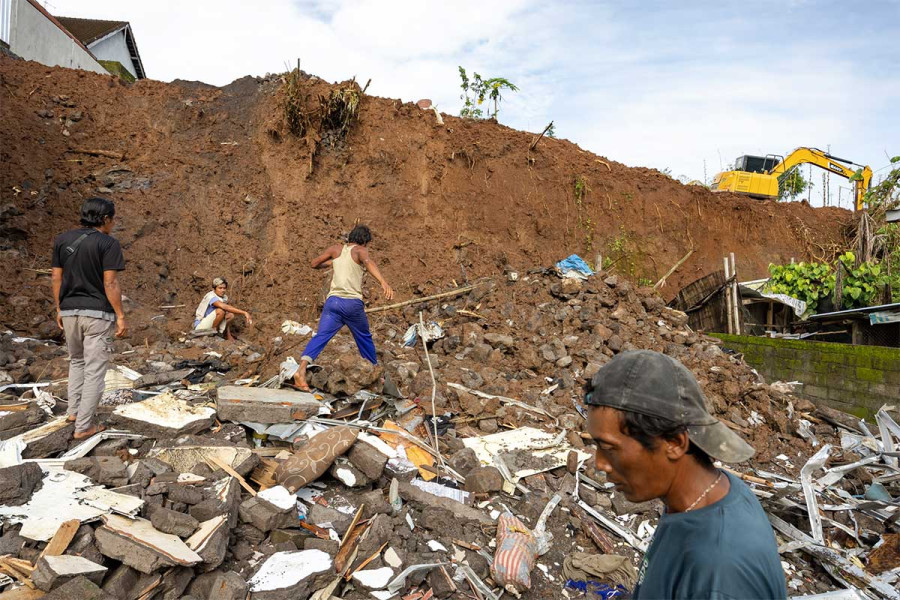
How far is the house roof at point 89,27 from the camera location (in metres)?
21.5

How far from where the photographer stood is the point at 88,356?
4125 millimetres

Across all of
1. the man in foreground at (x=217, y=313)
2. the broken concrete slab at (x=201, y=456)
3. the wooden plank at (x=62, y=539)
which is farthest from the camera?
the man in foreground at (x=217, y=313)

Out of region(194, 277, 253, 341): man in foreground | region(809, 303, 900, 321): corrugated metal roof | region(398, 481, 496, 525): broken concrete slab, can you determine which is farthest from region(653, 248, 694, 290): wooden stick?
region(398, 481, 496, 525): broken concrete slab

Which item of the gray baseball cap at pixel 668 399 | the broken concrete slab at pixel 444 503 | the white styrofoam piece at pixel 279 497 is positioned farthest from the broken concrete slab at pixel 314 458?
the gray baseball cap at pixel 668 399

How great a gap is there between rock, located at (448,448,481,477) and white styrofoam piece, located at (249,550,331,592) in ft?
5.58

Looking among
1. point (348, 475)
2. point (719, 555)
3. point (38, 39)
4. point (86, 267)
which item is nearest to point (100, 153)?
point (38, 39)

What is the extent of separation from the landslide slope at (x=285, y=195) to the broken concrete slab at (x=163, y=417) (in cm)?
448

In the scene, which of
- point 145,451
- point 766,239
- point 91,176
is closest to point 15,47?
point 91,176

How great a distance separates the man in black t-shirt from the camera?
405 centimetres

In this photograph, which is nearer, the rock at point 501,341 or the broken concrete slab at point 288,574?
the broken concrete slab at point 288,574

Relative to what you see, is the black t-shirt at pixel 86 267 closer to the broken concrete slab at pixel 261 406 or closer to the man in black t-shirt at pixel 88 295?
the man in black t-shirt at pixel 88 295

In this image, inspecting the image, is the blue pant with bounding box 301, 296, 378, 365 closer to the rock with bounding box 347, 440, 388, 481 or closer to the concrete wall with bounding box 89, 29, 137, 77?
the rock with bounding box 347, 440, 388, 481

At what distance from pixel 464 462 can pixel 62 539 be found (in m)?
2.89

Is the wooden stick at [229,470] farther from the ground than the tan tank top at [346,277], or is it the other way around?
the tan tank top at [346,277]
